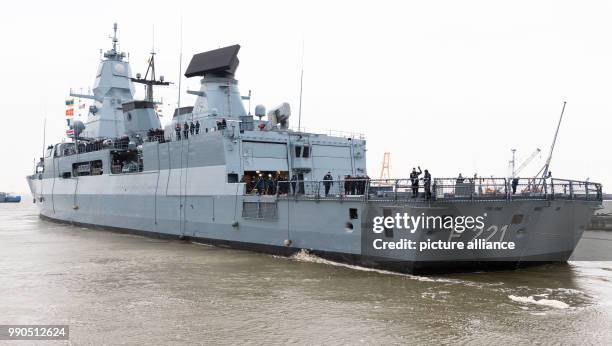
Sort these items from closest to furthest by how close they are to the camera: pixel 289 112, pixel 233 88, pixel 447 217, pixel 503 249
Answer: pixel 447 217
pixel 503 249
pixel 289 112
pixel 233 88

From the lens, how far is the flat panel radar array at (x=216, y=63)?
28.7m

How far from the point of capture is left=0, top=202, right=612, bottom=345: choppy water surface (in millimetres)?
11734

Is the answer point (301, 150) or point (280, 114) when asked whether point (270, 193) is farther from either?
point (280, 114)

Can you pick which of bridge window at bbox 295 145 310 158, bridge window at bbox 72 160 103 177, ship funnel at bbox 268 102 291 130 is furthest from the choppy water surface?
bridge window at bbox 72 160 103 177

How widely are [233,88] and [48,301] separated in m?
17.4

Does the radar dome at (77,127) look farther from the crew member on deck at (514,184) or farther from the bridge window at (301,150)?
the crew member on deck at (514,184)

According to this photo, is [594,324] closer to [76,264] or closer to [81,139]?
[76,264]

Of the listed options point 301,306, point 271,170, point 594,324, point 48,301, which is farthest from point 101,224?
point 594,324

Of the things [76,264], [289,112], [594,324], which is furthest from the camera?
[289,112]

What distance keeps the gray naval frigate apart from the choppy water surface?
3.34ft

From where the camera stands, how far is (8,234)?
115ft

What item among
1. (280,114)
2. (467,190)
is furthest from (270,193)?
(467,190)

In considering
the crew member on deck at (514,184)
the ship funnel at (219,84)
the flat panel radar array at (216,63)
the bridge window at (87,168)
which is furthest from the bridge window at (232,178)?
the bridge window at (87,168)

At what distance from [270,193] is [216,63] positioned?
32.2 ft
